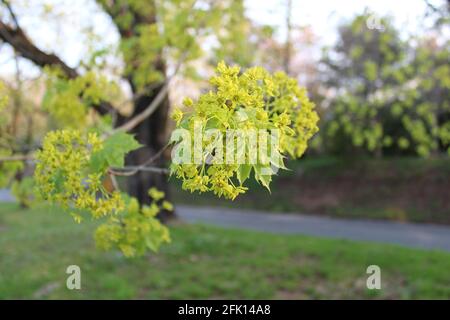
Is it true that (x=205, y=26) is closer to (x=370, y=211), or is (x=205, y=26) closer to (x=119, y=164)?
(x=119, y=164)

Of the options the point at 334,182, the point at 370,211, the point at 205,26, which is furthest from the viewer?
the point at 334,182

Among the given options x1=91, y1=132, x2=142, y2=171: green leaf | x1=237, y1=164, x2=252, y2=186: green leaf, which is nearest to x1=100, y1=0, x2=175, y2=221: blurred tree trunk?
x1=91, y1=132, x2=142, y2=171: green leaf

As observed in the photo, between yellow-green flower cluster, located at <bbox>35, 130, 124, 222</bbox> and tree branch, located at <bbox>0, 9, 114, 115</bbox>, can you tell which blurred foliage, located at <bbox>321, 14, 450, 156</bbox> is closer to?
tree branch, located at <bbox>0, 9, 114, 115</bbox>

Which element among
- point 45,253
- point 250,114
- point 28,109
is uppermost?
point 28,109

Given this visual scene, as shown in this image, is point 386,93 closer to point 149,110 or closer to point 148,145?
point 148,145

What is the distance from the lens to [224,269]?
6840 mm

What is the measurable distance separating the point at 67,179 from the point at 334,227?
11191 millimetres

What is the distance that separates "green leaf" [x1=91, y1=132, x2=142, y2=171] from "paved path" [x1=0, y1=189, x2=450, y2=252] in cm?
849

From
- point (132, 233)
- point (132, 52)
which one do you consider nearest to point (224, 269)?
point (132, 52)

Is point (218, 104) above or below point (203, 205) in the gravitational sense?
above

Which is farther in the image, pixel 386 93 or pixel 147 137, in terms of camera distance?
pixel 147 137

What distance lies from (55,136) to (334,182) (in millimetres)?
16510

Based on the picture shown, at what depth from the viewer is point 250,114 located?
1.88 metres

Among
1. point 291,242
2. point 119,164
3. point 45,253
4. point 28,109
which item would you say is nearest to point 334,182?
point 291,242
